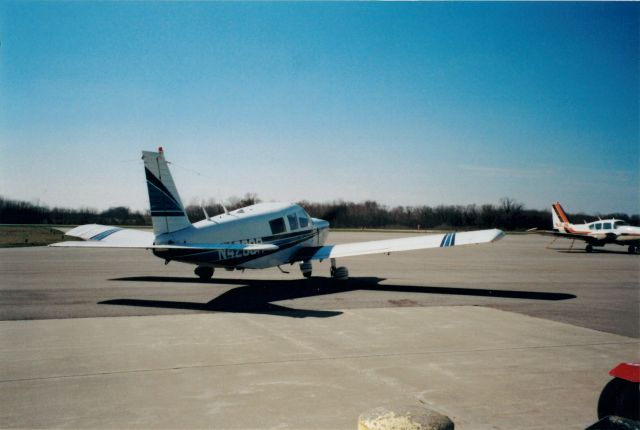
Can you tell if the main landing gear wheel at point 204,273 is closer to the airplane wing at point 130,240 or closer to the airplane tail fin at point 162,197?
the airplane wing at point 130,240

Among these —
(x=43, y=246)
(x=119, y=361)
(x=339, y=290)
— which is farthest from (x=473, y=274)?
(x=43, y=246)

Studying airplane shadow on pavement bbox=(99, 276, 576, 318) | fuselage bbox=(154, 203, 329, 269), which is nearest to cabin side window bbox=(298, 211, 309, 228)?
fuselage bbox=(154, 203, 329, 269)

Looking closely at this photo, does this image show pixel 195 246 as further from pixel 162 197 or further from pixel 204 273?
pixel 204 273

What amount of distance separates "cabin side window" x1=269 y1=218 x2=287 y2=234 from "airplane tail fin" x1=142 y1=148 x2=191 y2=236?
10.1 feet

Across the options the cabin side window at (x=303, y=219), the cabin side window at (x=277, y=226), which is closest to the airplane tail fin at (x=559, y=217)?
the cabin side window at (x=303, y=219)

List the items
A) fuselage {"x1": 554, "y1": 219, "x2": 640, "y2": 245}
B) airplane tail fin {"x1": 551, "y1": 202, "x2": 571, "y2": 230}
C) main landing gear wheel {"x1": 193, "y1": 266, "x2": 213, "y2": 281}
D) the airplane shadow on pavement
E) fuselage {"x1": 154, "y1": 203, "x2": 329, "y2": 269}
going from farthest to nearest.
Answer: airplane tail fin {"x1": 551, "y1": 202, "x2": 571, "y2": 230}
fuselage {"x1": 554, "y1": 219, "x2": 640, "y2": 245}
main landing gear wheel {"x1": 193, "y1": 266, "x2": 213, "y2": 281}
fuselage {"x1": 154, "y1": 203, "x2": 329, "y2": 269}
the airplane shadow on pavement

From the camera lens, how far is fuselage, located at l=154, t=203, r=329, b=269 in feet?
45.4

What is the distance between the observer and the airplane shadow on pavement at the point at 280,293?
460 inches

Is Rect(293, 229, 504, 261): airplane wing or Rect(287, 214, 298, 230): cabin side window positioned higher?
Rect(287, 214, 298, 230): cabin side window

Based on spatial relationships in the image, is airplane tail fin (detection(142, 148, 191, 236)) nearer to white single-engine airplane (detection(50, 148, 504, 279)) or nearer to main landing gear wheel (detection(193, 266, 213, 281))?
white single-engine airplane (detection(50, 148, 504, 279))

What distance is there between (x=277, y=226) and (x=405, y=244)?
4.09 metres

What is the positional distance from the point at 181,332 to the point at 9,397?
11.8ft

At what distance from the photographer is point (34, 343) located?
318 inches

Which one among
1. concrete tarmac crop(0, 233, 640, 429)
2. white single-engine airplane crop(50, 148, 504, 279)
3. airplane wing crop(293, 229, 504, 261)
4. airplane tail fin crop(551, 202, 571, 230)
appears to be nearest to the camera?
concrete tarmac crop(0, 233, 640, 429)
